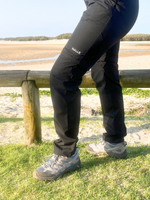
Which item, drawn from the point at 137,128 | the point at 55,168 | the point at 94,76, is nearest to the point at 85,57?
the point at 94,76

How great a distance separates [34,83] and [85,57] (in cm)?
103

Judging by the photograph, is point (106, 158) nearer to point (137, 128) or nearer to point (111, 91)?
point (111, 91)

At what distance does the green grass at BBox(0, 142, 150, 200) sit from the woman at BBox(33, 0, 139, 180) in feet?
0.30

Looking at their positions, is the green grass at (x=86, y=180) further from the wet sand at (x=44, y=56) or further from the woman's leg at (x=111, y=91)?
the wet sand at (x=44, y=56)

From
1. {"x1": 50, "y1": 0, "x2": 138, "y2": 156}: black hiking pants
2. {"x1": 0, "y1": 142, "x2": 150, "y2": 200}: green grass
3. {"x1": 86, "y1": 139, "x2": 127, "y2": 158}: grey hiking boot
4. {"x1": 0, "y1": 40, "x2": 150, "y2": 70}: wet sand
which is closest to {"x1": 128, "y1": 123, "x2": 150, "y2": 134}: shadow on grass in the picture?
{"x1": 0, "y1": 142, "x2": 150, "y2": 200}: green grass

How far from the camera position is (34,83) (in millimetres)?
2361

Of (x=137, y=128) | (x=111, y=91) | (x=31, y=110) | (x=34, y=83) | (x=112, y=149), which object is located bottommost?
(x=137, y=128)

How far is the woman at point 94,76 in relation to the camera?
4.70ft

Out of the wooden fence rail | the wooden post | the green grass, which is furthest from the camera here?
the wooden post

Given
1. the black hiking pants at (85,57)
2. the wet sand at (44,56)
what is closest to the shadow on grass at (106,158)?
the black hiking pants at (85,57)

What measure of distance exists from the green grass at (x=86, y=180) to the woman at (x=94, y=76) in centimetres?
9

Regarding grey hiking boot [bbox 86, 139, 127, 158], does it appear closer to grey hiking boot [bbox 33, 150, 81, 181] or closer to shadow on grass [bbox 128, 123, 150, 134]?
grey hiking boot [bbox 33, 150, 81, 181]

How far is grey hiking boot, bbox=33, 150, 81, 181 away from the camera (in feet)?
5.68

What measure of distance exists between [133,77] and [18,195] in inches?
62.0
